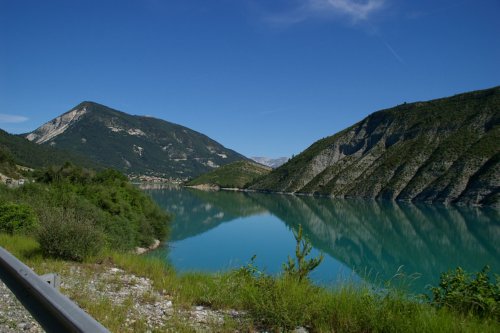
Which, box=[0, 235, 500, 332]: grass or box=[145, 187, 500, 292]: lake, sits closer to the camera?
box=[0, 235, 500, 332]: grass

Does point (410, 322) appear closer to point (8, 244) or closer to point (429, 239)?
point (8, 244)

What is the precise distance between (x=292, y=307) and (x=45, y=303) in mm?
3406

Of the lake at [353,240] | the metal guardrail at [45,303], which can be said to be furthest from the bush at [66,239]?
the lake at [353,240]

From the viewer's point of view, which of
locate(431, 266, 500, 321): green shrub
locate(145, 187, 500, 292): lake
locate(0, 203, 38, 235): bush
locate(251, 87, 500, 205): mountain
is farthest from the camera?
locate(251, 87, 500, 205): mountain

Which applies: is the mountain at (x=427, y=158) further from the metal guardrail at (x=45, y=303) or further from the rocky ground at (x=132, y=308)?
the metal guardrail at (x=45, y=303)

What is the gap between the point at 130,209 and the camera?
47844 mm

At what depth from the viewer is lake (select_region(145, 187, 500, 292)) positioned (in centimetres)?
4414

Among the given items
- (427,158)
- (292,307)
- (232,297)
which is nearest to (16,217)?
(232,297)

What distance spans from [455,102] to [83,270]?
616ft

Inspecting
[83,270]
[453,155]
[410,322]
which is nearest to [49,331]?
[410,322]

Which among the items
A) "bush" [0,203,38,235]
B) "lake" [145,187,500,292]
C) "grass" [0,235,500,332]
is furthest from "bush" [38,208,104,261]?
"lake" [145,187,500,292]

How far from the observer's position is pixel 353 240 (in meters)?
67.1

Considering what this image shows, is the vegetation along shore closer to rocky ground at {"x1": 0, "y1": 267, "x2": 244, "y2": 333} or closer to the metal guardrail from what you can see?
rocky ground at {"x1": 0, "y1": 267, "x2": 244, "y2": 333}

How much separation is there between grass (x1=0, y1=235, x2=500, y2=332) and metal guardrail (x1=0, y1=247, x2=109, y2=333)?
4.41 ft
